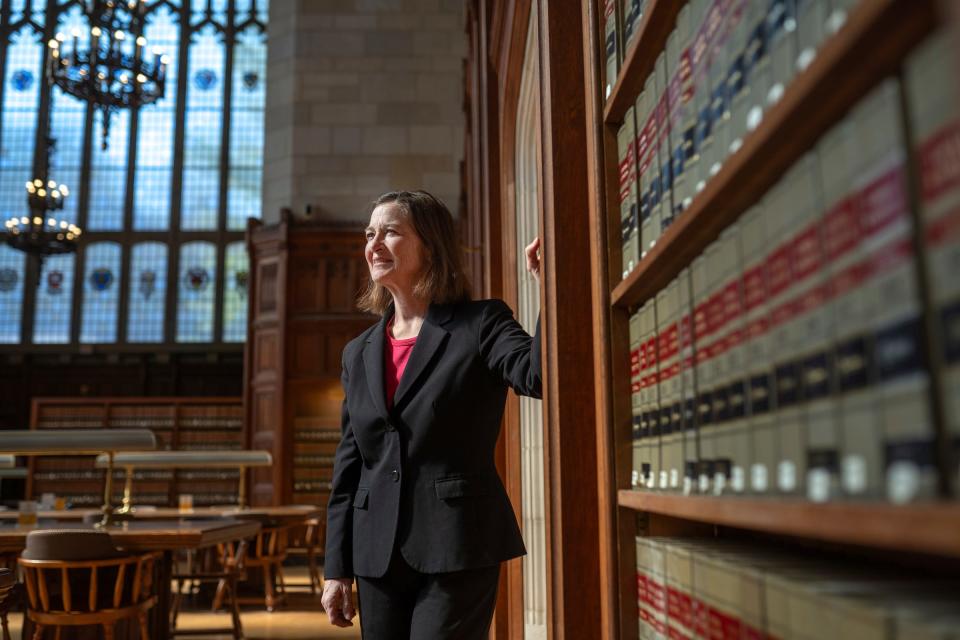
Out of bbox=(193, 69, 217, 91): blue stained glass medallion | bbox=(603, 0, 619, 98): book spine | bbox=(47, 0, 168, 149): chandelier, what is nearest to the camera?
bbox=(603, 0, 619, 98): book spine

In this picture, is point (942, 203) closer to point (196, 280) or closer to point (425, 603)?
point (425, 603)

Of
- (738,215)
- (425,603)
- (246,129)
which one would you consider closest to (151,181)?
(246,129)

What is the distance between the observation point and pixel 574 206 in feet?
5.76

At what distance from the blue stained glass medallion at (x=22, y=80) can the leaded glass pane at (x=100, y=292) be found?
3.46 meters

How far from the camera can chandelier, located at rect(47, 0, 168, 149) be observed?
9461mm

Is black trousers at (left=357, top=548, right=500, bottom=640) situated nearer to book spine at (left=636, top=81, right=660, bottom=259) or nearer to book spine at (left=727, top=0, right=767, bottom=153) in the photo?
book spine at (left=636, top=81, right=660, bottom=259)

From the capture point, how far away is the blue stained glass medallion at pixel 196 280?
1650 cm

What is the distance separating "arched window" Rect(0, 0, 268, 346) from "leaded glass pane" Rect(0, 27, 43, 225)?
19 mm

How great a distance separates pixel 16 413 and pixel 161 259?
3.72 metres

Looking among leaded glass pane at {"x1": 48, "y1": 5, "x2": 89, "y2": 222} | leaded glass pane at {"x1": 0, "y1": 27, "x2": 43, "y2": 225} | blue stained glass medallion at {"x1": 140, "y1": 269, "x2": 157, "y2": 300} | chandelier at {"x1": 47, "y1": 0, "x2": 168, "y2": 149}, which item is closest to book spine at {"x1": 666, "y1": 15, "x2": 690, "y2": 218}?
chandelier at {"x1": 47, "y1": 0, "x2": 168, "y2": 149}

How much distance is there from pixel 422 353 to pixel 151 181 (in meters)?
16.3

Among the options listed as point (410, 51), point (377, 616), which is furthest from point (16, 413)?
point (377, 616)

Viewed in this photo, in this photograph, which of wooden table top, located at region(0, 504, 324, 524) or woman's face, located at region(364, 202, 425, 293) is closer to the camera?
woman's face, located at region(364, 202, 425, 293)

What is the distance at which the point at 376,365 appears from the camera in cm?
195
